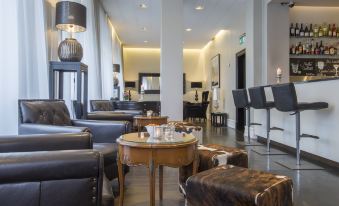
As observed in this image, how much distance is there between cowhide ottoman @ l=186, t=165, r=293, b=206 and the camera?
147 centimetres

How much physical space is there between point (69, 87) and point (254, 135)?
4053 mm

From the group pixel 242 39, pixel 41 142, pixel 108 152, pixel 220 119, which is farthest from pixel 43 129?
pixel 220 119

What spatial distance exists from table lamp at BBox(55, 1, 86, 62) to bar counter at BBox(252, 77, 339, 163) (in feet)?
10.7

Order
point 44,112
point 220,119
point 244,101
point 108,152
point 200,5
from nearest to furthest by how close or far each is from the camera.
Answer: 1. point 108,152
2. point 44,112
3. point 244,101
4. point 200,5
5. point 220,119

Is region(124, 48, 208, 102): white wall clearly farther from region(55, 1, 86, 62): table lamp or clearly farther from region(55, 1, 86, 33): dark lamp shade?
region(55, 1, 86, 33): dark lamp shade

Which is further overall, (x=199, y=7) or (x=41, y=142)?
(x=199, y=7)

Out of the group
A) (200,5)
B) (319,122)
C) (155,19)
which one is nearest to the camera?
(319,122)

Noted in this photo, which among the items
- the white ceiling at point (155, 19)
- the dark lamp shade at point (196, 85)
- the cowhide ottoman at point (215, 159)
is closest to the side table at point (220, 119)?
the white ceiling at point (155, 19)

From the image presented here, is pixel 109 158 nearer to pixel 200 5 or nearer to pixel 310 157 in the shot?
pixel 310 157

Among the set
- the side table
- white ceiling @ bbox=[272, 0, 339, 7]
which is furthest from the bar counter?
the side table

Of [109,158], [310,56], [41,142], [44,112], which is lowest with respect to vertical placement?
[109,158]

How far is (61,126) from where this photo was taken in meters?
2.33

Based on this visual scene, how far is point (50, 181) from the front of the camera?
1025mm

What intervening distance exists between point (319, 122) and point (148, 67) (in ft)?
32.6
